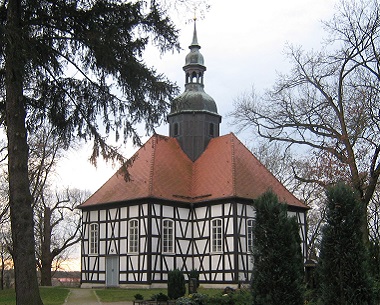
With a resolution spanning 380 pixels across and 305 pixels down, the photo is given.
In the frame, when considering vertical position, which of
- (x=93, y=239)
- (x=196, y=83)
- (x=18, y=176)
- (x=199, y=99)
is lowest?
(x=93, y=239)

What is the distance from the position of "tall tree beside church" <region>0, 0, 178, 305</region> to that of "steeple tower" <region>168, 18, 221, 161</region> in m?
17.1

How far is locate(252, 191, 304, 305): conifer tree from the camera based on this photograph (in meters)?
9.30

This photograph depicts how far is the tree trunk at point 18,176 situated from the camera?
11.2m

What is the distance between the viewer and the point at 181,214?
2725 centimetres

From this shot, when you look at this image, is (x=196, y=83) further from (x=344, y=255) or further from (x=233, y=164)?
(x=344, y=255)

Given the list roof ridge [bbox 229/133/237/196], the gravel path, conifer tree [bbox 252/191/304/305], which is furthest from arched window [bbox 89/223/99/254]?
conifer tree [bbox 252/191/304/305]

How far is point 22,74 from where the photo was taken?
11.3 metres

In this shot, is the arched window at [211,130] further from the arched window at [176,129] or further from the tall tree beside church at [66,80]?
the tall tree beside church at [66,80]

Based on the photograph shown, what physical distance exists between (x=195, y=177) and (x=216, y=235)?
4.06m

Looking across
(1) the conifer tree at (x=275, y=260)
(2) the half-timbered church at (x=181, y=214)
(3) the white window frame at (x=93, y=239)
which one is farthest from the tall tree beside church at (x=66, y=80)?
(3) the white window frame at (x=93, y=239)

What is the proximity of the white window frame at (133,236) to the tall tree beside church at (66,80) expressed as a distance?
1338cm

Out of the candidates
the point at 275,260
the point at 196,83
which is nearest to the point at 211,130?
the point at 196,83

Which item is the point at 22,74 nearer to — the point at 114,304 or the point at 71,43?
the point at 71,43

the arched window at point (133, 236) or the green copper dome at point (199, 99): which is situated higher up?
the green copper dome at point (199, 99)
